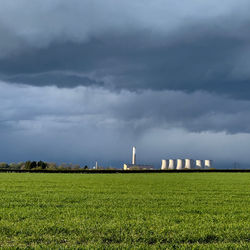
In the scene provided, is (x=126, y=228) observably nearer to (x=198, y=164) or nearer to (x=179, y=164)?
(x=198, y=164)

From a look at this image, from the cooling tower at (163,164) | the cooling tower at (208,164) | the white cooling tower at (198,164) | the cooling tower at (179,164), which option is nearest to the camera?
the cooling tower at (208,164)

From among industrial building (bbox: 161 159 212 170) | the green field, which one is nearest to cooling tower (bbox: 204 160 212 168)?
industrial building (bbox: 161 159 212 170)

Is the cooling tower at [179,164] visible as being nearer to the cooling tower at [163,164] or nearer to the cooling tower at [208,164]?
the cooling tower at [163,164]

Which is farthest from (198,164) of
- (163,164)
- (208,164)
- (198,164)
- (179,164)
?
(163,164)

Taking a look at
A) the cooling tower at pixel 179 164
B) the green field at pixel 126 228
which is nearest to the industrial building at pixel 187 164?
the cooling tower at pixel 179 164

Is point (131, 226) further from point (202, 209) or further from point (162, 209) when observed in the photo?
point (202, 209)

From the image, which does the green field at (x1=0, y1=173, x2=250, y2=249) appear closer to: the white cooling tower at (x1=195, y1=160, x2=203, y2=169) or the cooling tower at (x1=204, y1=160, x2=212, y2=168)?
Answer: the cooling tower at (x1=204, y1=160, x2=212, y2=168)

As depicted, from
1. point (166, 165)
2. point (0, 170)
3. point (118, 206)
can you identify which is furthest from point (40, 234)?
point (166, 165)

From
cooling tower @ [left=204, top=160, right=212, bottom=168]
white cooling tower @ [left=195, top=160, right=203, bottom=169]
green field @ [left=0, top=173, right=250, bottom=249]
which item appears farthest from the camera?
white cooling tower @ [left=195, top=160, right=203, bottom=169]

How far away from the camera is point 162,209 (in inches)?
441

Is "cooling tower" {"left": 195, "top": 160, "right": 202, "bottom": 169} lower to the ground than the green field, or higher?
higher

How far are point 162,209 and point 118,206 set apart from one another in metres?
1.70

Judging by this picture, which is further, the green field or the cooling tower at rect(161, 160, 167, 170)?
the cooling tower at rect(161, 160, 167, 170)

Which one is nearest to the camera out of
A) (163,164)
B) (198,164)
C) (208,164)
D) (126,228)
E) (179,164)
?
(126,228)
